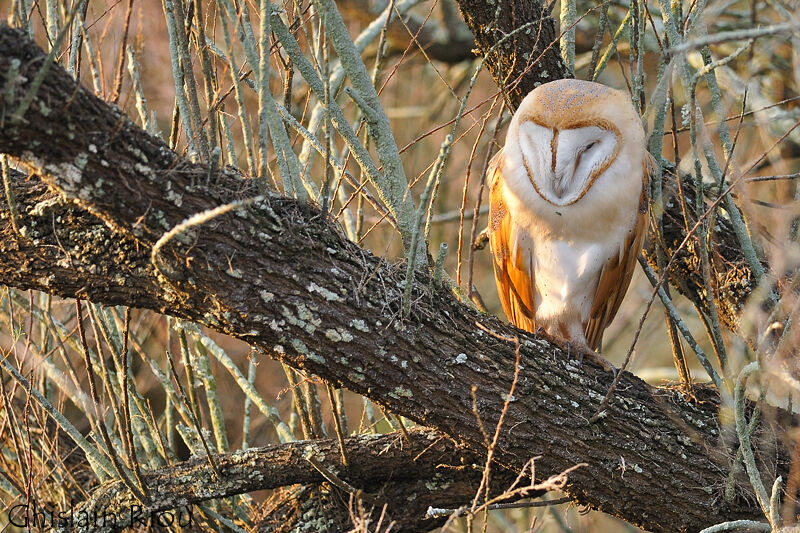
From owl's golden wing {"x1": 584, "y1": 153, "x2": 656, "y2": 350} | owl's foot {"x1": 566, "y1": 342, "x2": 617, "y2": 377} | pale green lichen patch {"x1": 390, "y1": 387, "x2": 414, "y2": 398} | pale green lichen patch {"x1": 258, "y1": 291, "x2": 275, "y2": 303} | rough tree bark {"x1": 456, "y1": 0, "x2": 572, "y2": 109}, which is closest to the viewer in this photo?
pale green lichen patch {"x1": 258, "y1": 291, "x2": 275, "y2": 303}

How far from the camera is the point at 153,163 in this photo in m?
1.94

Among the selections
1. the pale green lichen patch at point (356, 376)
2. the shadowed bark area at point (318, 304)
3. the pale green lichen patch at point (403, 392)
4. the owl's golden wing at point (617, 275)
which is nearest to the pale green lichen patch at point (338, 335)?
the shadowed bark area at point (318, 304)

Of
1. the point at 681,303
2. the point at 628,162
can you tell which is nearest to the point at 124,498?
the point at 628,162

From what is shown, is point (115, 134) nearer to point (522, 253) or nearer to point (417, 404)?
point (417, 404)

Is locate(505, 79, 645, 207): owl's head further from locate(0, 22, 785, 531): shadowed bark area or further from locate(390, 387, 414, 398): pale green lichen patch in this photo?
locate(390, 387, 414, 398): pale green lichen patch

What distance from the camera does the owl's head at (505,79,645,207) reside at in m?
2.93

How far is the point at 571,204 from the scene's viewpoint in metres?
3.07

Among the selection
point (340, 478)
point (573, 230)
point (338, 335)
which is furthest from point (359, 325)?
point (573, 230)

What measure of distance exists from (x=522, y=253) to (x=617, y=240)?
0.39 meters

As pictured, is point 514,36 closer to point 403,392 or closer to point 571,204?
point 571,204

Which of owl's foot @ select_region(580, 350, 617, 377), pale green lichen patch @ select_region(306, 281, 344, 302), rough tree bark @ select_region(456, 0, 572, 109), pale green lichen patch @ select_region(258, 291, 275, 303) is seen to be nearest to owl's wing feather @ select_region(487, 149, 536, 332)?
rough tree bark @ select_region(456, 0, 572, 109)

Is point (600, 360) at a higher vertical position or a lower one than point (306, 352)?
lower

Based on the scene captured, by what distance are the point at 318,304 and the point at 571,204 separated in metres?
1.29

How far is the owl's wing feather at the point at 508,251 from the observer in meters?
3.33
